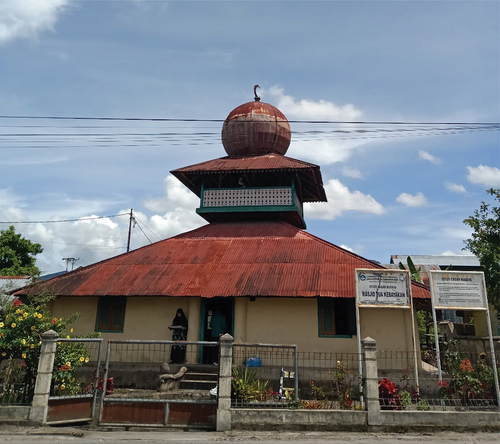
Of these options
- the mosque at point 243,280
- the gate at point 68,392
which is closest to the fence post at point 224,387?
the gate at point 68,392

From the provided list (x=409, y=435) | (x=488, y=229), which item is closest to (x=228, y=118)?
(x=488, y=229)

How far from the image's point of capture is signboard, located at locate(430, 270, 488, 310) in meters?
9.87

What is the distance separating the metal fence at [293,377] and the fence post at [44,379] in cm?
378

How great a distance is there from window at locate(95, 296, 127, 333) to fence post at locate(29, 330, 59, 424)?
4982 millimetres

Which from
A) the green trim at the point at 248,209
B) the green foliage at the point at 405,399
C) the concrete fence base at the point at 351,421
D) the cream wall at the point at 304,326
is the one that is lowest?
the concrete fence base at the point at 351,421

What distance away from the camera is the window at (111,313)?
1328 centimetres

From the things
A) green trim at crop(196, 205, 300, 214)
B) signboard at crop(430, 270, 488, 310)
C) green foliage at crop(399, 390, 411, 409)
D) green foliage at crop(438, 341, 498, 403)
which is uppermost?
green trim at crop(196, 205, 300, 214)

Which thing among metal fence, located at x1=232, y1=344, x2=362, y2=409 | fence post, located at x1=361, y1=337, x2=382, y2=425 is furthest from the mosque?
fence post, located at x1=361, y1=337, x2=382, y2=425

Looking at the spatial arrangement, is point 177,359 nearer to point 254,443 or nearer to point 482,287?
point 254,443

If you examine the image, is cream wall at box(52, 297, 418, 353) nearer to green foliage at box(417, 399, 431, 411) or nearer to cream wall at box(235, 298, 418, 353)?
cream wall at box(235, 298, 418, 353)

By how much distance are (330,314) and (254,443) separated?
5655mm

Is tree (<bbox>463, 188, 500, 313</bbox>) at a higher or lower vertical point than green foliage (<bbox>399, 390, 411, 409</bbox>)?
higher

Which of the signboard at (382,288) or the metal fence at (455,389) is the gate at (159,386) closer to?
the metal fence at (455,389)

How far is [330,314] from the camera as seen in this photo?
12094 millimetres
